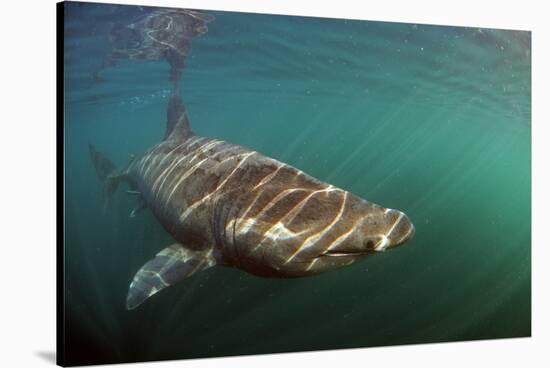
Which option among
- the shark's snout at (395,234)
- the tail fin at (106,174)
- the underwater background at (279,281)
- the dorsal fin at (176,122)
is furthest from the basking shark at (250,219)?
the tail fin at (106,174)

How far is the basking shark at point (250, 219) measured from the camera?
5.02 meters

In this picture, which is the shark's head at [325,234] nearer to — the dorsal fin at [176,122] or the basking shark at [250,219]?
the basking shark at [250,219]

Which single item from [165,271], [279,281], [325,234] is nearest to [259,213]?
[325,234]

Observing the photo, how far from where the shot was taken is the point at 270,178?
579 cm

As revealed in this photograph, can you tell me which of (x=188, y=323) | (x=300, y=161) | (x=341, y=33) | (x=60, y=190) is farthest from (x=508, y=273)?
(x=300, y=161)

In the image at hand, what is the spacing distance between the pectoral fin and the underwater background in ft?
2.07

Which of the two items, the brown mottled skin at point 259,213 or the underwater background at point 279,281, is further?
the underwater background at point 279,281

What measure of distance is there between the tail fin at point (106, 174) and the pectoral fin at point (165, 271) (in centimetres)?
201

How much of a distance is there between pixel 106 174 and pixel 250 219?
4.31 metres

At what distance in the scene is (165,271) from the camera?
6.00 m

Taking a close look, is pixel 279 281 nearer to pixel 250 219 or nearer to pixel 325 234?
pixel 250 219

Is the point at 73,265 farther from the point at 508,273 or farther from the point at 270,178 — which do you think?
the point at 508,273

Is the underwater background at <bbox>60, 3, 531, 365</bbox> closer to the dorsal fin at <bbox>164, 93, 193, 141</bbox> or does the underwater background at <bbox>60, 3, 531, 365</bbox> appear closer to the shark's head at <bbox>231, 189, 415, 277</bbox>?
the dorsal fin at <bbox>164, 93, 193, 141</bbox>

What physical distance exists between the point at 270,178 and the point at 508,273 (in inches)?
195
